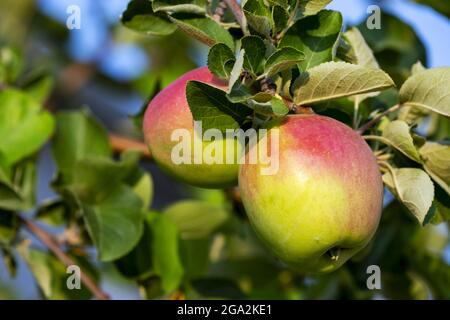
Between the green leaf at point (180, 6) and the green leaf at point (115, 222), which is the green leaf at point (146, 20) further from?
the green leaf at point (115, 222)

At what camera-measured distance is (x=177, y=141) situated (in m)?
0.81

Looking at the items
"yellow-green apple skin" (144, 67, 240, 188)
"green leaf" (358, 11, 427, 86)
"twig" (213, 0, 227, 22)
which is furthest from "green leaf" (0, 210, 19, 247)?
"green leaf" (358, 11, 427, 86)

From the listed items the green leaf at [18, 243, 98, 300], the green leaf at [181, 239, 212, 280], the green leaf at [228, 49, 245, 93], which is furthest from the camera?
the green leaf at [181, 239, 212, 280]

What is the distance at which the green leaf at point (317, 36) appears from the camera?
0.83 metres

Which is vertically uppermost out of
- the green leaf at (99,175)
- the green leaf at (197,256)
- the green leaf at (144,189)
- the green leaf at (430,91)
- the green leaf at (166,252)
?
the green leaf at (430,91)

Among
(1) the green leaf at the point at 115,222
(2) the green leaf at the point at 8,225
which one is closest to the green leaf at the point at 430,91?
(1) the green leaf at the point at 115,222

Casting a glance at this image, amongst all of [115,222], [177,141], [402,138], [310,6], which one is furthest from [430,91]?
[115,222]

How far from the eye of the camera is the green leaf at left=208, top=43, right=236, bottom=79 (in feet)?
2.48

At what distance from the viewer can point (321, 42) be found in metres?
0.84

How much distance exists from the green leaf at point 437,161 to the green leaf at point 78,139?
59 cm

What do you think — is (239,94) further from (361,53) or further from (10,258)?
(10,258)

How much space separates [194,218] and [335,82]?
556mm

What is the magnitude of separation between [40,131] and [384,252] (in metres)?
A: 0.63

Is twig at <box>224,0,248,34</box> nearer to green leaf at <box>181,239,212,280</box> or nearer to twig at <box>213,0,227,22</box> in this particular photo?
twig at <box>213,0,227,22</box>
